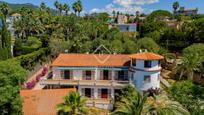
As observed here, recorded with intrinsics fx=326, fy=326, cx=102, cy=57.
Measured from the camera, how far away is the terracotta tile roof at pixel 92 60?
50.1 metres

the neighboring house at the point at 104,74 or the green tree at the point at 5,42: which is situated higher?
the green tree at the point at 5,42

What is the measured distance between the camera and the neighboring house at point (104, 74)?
47000 millimetres

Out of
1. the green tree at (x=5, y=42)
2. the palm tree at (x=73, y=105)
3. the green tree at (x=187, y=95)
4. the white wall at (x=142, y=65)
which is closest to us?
the green tree at (x=187, y=95)

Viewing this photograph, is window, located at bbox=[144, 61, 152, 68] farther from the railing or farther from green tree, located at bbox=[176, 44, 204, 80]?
green tree, located at bbox=[176, 44, 204, 80]

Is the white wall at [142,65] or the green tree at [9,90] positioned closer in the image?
the green tree at [9,90]

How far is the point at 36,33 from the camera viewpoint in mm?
102375

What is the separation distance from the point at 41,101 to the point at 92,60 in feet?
49.3

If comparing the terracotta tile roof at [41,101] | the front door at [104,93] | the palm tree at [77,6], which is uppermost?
the palm tree at [77,6]

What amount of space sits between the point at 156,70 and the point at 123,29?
88.2 m

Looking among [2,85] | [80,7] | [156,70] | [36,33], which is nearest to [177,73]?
[156,70]

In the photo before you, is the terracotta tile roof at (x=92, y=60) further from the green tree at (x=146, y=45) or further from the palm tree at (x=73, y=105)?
the green tree at (x=146, y=45)

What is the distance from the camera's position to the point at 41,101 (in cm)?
3834

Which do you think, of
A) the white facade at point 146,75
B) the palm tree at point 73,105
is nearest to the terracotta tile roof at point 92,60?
the white facade at point 146,75

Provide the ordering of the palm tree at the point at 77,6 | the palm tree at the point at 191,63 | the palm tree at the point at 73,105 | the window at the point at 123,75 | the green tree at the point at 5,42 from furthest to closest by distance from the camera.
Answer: the palm tree at the point at 77,6, the green tree at the point at 5,42, the palm tree at the point at 191,63, the window at the point at 123,75, the palm tree at the point at 73,105
